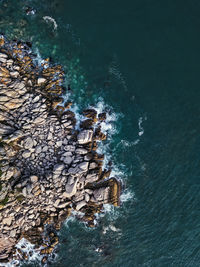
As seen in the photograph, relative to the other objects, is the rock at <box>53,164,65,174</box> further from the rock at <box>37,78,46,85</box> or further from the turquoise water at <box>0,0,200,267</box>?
the rock at <box>37,78,46,85</box>

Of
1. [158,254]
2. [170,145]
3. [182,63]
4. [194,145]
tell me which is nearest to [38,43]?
[182,63]

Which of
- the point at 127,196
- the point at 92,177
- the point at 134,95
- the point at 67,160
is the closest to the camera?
the point at 67,160

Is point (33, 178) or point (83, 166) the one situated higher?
point (83, 166)

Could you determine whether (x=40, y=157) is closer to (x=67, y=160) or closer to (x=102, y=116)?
(x=67, y=160)

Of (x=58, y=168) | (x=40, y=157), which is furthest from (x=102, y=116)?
(x=40, y=157)

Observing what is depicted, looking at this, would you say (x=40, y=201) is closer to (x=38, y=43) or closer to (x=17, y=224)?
(x=17, y=224)

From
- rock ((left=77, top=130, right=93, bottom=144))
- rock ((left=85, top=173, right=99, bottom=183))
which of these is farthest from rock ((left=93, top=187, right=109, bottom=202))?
rock ((left=77, top=130, right=93, bottom=144))
